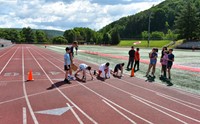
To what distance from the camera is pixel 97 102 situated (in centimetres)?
995

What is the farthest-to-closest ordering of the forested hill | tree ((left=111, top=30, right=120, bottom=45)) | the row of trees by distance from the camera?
the forested hill
the row of trees
tree ((left=111, top=30, right=120, bottom=45))

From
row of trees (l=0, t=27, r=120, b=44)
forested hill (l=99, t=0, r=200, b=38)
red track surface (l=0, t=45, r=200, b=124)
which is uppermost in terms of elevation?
forested hill (l=99, t=0, r=200, b=38)

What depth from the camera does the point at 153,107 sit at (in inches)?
374

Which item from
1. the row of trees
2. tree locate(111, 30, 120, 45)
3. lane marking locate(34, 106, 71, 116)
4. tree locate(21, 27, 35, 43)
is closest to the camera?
lane marking locate(34, 106, 71, 116)

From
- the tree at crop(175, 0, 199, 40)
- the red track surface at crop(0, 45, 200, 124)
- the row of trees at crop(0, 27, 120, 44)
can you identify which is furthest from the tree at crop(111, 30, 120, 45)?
the red track surface at crop(0, 45, 200, 124)

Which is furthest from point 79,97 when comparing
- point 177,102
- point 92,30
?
point 92,30

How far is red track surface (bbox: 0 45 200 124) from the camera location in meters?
7.94

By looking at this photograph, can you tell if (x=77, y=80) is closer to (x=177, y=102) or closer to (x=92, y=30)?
(x=177, y=102)

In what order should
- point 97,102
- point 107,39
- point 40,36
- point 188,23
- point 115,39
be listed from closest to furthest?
point 97,102, point 188,23, point 115,39, point 107,39, point 40,36

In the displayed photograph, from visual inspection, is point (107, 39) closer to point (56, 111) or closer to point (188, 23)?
point (188, 23)

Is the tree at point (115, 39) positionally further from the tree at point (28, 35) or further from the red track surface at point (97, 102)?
the red track surface at point (97, 102)

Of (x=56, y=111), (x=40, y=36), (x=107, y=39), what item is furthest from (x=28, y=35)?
(x=56, y=111)

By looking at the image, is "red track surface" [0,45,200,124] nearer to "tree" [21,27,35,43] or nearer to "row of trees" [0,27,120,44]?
"row of trees" [0,27,120,44]

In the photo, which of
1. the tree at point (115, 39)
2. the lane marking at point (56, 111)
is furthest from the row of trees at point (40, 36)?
the lane marking at point (56, 111)
